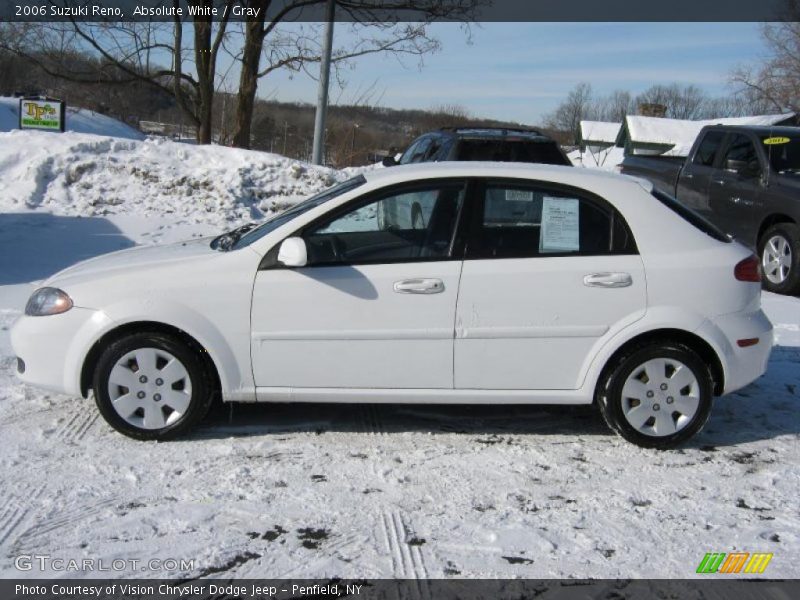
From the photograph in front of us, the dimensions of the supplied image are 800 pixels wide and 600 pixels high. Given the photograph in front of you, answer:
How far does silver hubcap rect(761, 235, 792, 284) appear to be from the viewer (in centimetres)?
940

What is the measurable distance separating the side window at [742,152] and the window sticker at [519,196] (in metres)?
6.28

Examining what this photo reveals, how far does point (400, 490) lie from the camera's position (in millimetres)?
4141

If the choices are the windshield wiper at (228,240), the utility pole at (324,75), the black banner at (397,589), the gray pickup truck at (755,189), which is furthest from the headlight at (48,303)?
the utility pole at (324,75)

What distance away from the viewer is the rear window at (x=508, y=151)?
31.2ft

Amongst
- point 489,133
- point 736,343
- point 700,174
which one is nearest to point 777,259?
point 700,174

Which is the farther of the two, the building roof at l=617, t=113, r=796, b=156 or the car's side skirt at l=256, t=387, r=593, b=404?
the building roof at l=617, t=113, r=796, b=156

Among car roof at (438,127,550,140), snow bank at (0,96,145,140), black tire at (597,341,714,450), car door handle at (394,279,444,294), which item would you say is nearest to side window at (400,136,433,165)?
car roof at (438,127,550,140)

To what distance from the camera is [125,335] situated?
4.61m

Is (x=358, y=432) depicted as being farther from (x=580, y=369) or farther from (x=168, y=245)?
(x=168, y=245)

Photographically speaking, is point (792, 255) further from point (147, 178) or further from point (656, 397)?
point (147, 178)

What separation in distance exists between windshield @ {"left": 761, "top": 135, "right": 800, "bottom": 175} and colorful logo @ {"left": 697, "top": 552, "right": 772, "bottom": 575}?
7246 millimetres

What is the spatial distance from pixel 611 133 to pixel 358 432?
6622 cm

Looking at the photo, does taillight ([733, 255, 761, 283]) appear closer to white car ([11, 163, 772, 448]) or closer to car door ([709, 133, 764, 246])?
white car ([11, 163, 772, 448])

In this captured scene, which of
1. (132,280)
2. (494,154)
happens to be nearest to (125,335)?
(132,280)
